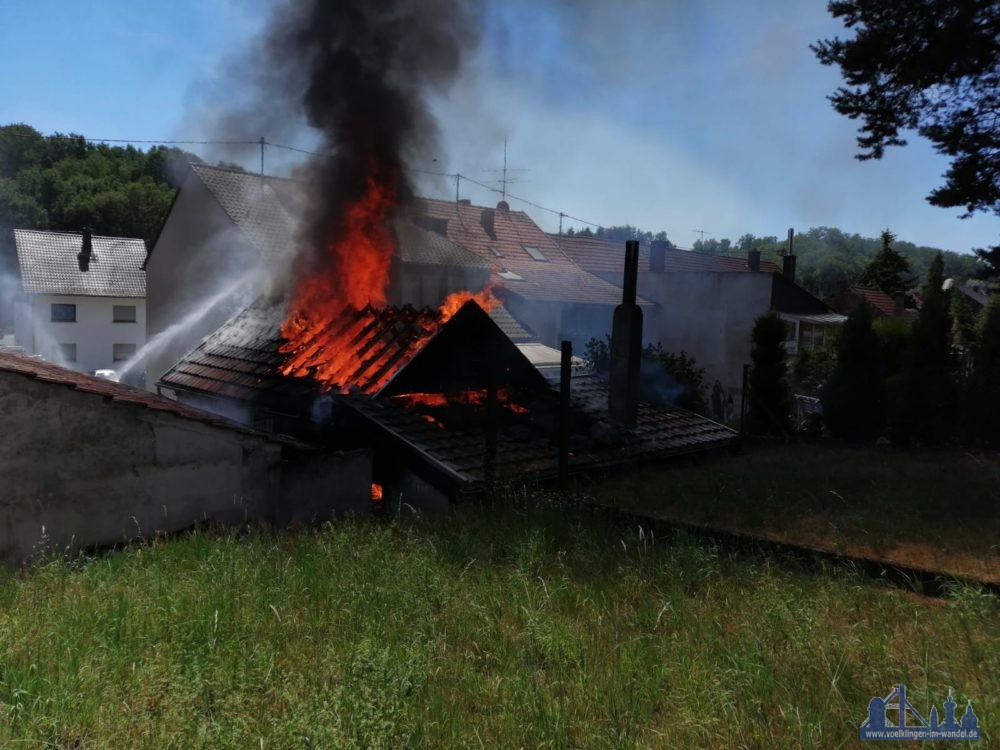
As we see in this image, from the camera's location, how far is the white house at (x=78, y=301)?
37094mm

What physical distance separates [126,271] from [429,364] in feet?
120

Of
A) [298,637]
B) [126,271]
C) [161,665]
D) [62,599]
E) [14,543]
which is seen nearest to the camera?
[161,665]

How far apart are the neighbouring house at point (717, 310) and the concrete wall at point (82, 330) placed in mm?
25561

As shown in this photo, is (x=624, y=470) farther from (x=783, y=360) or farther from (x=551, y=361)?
(x=783, y=360)

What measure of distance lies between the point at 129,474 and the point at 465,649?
5446mm

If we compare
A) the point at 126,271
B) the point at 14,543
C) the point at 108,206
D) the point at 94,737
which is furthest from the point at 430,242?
the point at 108,206

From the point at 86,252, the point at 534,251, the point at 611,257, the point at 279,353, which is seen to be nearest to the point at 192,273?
the point at 279,353

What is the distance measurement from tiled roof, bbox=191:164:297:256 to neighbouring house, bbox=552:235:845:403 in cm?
1417

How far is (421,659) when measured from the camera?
179 inches

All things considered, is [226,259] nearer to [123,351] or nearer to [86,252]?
[123,351]

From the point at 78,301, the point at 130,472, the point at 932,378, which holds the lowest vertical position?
the point at 130,472

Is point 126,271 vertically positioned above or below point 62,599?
above

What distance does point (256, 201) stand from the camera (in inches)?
903

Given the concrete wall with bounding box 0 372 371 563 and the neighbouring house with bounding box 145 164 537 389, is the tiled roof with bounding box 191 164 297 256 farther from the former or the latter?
the concrete wall with bounding box 0 372 371 563
